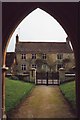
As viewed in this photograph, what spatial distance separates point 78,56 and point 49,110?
0.94m

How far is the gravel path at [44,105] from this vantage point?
4.73m

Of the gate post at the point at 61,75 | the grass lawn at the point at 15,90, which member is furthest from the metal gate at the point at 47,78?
the grass lawn at the point at 15,90

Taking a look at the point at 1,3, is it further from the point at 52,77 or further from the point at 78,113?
the point at 78,113

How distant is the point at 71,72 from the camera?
16.4ft

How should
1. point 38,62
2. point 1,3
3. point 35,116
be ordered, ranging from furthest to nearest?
point 38,62
point 35,116
point 1,3

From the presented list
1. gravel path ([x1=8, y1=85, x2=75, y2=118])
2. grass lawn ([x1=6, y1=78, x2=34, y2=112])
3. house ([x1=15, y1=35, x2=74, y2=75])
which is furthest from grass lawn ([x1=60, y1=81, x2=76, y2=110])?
grass lawn ([x1=6, y1=78, x2=34, y2=112])

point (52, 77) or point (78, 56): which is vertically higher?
point (78, 56)

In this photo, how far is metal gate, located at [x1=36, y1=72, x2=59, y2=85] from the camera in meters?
5.21

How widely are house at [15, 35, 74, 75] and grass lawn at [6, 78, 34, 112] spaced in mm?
202

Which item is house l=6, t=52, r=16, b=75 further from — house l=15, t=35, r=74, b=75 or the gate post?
the gate post

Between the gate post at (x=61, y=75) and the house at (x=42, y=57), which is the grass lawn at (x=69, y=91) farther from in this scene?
the house at (x=42, y=57)

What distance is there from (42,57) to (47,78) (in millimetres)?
529

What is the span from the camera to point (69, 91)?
16.9ft

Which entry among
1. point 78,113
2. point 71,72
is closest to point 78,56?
point 71,72
